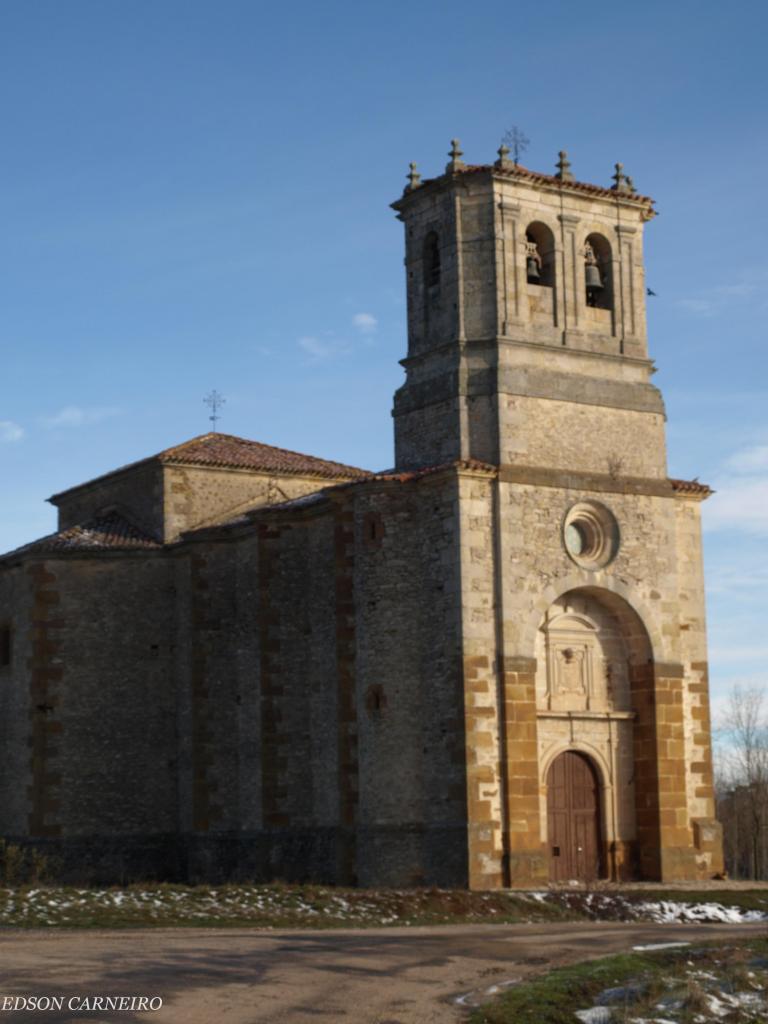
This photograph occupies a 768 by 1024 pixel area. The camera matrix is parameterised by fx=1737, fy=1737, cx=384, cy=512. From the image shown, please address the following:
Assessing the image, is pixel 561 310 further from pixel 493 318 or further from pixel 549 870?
pixel 549 870

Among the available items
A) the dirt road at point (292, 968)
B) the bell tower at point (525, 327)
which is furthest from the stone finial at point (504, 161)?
the dirt road at point (292, 968)

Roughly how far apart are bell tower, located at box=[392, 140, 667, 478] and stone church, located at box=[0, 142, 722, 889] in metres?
0.06

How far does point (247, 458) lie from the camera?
4134cm

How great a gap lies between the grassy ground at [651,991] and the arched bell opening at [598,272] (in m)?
16.8

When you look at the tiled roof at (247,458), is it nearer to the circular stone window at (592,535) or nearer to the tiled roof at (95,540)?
the tiled roof at (95,540)

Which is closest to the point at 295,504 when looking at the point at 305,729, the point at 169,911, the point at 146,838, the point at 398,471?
the point at 398,471

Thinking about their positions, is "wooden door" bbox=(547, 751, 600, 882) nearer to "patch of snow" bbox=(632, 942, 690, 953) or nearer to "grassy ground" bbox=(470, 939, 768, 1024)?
"patch of snow" bbox=(632, 942, 690, 953)

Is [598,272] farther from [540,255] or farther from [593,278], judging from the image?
[540,255]

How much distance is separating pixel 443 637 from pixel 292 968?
12.6m

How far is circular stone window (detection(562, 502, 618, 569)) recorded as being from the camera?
110ft

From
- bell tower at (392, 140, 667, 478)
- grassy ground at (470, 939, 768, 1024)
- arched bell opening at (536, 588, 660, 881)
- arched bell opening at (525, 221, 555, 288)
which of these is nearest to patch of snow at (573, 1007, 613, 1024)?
grassy ground at (470, 939, 768, 1024)

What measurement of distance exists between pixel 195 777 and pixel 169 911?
968 cm

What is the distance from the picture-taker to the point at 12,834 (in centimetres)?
3759

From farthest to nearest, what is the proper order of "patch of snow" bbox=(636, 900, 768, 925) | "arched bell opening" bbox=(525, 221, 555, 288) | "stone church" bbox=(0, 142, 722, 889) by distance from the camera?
"arched bell opening" bbox=(525, 221, 555, 288) < "stone church" bbox=(0, 142, 722, 889) < "patch of snow" bbox=(636, 900, 768, 925)
